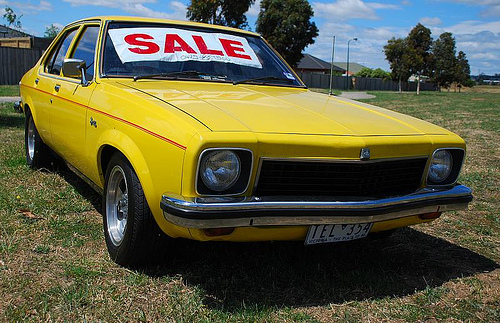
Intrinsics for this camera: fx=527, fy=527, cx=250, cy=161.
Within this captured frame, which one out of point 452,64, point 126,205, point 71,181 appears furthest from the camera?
point 452,64

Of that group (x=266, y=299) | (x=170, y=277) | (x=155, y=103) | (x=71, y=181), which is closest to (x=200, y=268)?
(x=170, y=277)

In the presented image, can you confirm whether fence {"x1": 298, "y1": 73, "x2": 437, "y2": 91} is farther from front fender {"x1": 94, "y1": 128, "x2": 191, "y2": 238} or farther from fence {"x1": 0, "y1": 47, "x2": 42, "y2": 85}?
front fender {"x1": 94, "y1": 128, "x2": 191, "y2": 238}

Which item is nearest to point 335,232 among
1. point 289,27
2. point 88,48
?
point 88,48

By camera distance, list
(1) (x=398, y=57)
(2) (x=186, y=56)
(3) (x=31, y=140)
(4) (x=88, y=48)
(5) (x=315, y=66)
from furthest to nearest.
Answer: (5) (x=315, y=66)
(1) (x=398, y=57)
(3) (x=31, y=140)
(4) (x=88, y=48)
(2) (x=186, y=56)

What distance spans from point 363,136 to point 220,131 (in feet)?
2.69

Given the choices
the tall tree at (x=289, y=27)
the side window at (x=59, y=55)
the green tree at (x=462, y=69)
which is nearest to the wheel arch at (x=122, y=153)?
the side window at (x=59, y=55)

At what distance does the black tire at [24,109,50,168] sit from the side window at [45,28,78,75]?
0.64 m

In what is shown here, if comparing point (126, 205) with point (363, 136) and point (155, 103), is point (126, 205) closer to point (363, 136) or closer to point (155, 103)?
point (155, 103)

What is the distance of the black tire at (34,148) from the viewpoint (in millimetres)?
5297

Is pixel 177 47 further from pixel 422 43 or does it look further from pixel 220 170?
pixel 422 43

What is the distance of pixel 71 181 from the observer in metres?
5.21

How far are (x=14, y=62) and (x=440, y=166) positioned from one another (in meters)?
22.4

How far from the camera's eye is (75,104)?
3.86 m

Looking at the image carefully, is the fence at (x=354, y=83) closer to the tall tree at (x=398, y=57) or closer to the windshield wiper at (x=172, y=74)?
the tall tree at (x=398, y=57)
